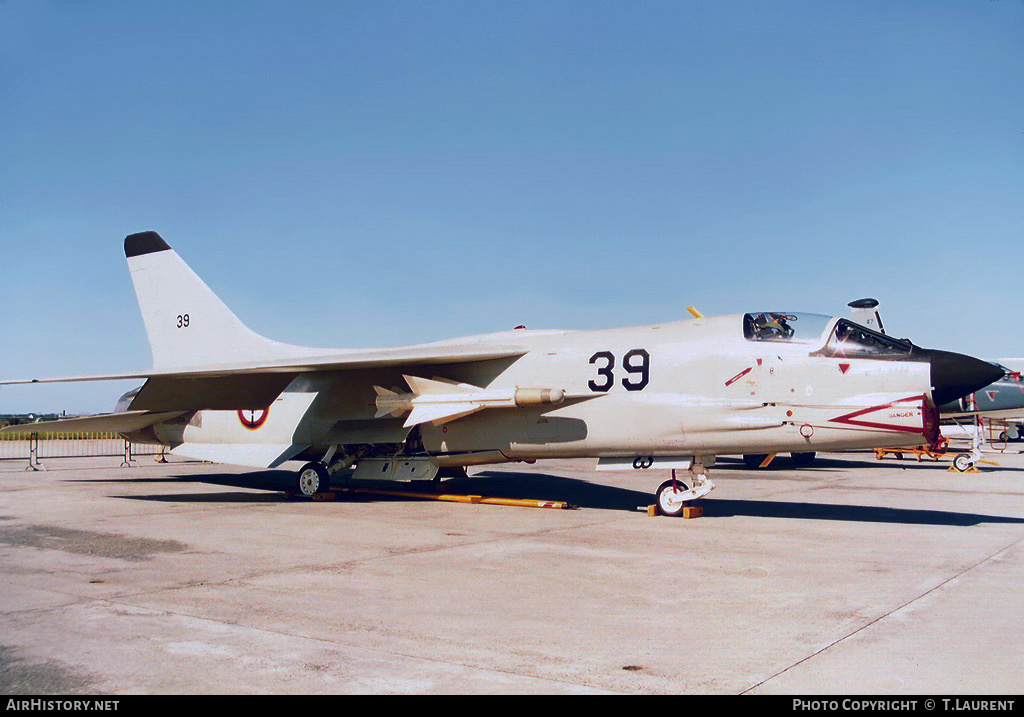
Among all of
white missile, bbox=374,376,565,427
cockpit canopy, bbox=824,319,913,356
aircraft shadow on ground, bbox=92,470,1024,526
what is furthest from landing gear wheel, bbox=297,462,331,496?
cockpit canopy, bbox=824,319,913,356

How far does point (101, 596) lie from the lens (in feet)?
20.4

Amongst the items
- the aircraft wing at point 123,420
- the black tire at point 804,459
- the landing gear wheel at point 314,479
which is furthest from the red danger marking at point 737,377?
the black tire at point 804,459

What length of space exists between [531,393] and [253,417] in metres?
6.81

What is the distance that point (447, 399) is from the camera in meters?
12.2

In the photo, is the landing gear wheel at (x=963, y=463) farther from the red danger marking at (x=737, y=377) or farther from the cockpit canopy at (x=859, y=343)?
the red danger marking at (x=737, y=377)

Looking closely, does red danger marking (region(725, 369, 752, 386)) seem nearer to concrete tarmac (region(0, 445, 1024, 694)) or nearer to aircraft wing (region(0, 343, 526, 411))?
concrete tarmac (region(0, 445, 1024, 694))

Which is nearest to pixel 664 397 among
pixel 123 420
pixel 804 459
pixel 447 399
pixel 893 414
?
pixel 893 414

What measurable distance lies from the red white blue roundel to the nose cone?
1167cm

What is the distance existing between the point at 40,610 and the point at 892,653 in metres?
6.05

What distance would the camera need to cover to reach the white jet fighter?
32.6 ft

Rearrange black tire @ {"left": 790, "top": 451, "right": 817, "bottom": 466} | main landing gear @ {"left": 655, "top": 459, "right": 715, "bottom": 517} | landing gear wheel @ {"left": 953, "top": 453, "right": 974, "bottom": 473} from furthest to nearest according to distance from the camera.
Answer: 1. black tire @ {"left": 790, "top": 451, "right": 817, "bottom": 466}
2. landing gear wheel @ {"left": 953, "top": 453, "right": 974, "bottom": 473}
3. main landing gear @ {"left": 655, "top": 459, "right": 715, "bottom": 517}

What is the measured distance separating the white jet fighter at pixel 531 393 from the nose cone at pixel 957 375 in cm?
2

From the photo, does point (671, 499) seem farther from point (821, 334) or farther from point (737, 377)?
point (821, 334)
